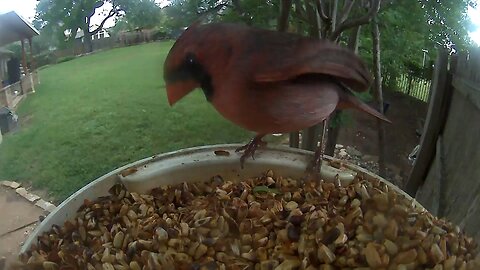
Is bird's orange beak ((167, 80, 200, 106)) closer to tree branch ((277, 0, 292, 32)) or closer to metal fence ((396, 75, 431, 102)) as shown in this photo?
tree branch ((277, 0, 292, 32))

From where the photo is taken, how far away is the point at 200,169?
2.06 ft

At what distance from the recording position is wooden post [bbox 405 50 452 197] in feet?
2.01

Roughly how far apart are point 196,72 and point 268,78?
6 cm

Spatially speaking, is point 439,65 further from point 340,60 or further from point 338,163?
point 340,60

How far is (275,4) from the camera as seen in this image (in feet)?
1.41

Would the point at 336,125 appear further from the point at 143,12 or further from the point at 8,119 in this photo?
the point at 8,119

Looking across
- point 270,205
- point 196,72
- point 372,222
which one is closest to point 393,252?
point 372,222

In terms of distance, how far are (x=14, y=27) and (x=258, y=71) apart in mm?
320

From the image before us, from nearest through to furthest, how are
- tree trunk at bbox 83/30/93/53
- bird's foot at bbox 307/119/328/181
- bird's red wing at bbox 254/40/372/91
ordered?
bird's red wing at bbox 254/40/372/91 < tree trunk at bbox 83/30/93/53 < bird's foot at bbox 307/119/328/181

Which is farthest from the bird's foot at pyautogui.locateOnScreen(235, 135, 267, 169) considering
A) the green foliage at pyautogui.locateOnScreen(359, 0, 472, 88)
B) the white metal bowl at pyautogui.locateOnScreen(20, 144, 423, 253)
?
the green foliage at pyautogui.locateOnScreen(359, 0, 472, 88)

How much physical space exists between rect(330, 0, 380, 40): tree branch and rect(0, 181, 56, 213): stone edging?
1.43ft

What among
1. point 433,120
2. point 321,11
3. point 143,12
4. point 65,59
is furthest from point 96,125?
point 433,120

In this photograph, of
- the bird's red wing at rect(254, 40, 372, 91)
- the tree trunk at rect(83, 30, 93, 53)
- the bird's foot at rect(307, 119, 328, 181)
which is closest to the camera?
the bird's red wing at rect(254, 40, 372, 91)

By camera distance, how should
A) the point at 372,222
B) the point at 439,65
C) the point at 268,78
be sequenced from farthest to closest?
the point at 439,65 → the point at 372,222 → the point at 268,78
